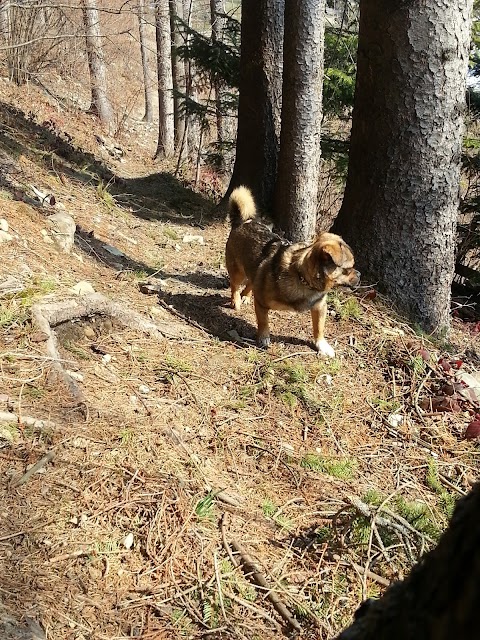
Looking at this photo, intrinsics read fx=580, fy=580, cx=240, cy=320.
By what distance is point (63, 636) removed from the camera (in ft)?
6.72

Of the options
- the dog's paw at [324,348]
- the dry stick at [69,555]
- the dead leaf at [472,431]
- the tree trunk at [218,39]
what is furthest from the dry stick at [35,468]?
the tree trunk at [218,39]

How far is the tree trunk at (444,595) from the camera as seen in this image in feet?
2.35

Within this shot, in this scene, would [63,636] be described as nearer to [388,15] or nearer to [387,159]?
[387,159]

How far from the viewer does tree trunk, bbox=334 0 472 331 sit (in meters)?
4.69

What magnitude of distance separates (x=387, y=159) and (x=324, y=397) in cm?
223

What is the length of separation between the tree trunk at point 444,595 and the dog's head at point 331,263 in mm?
3479

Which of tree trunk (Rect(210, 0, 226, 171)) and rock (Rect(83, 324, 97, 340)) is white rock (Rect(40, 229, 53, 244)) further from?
tree trunk (Rect(210, 0, 226, 171))

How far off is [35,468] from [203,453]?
96 cm

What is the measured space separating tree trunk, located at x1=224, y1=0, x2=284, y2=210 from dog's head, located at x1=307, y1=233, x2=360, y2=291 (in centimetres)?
333

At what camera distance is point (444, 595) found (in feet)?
2.59

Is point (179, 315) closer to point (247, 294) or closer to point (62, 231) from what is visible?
point (247, 294)

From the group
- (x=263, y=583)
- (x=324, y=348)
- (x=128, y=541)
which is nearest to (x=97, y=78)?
(x=324, y=348)

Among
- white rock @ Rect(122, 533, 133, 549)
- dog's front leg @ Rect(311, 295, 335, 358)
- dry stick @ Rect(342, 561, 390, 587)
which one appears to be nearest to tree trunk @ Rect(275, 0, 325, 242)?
dog's front leg @ Rect(311, 295, 335, 358)

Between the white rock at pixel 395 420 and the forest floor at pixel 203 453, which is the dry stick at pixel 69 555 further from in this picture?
the white rock at pixel 395 420
